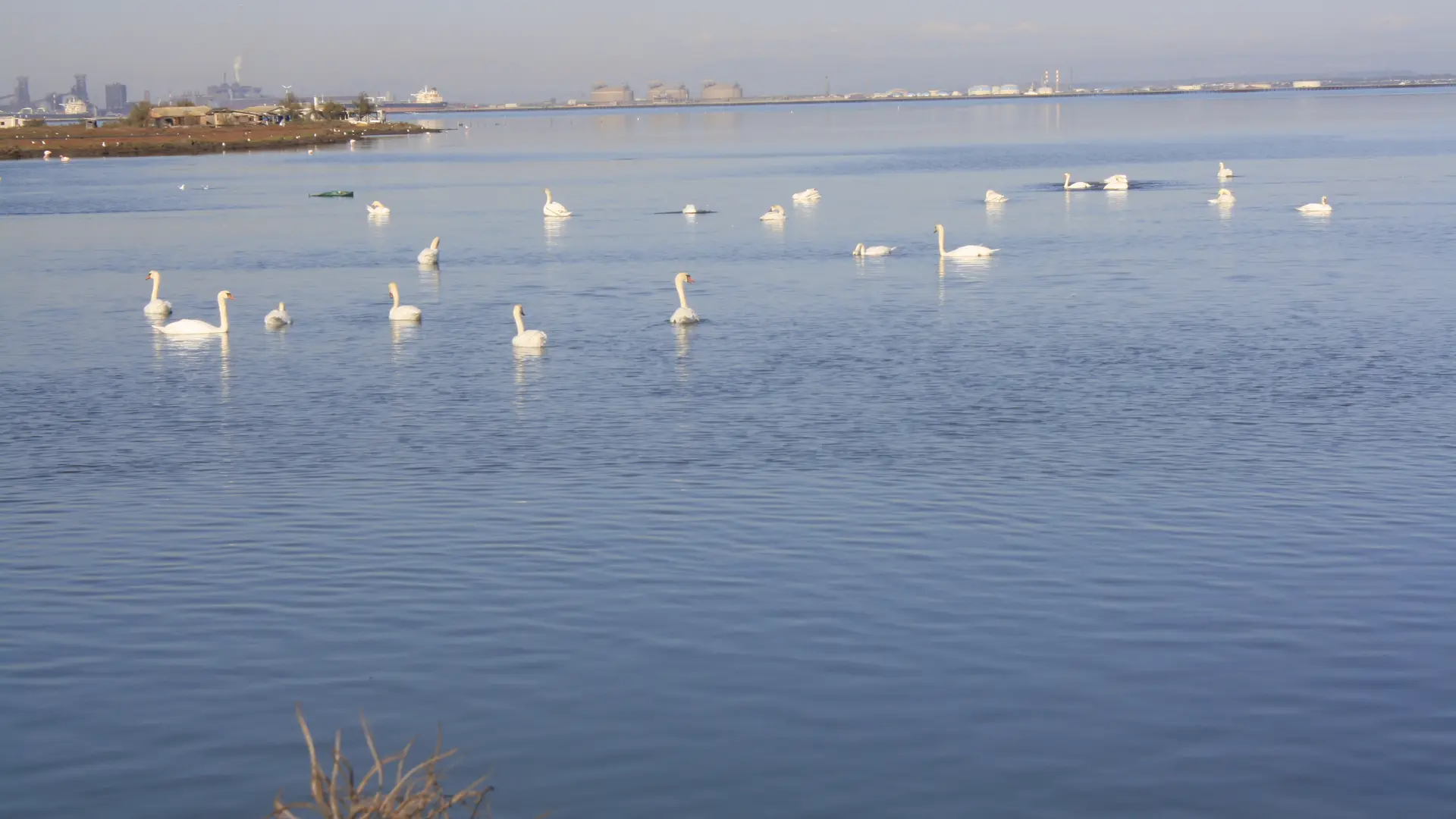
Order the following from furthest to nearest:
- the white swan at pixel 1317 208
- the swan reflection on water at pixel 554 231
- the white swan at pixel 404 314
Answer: the white swan at pixel 1317 208
the swan reflection on water at pixel 554 231
the white swan at pixel 404 314

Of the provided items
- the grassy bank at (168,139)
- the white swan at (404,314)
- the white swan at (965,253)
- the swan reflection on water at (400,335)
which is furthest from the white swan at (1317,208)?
the grassy bank at (168,139)

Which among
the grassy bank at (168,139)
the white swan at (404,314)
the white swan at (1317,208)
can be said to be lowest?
the white swan at (404,314)

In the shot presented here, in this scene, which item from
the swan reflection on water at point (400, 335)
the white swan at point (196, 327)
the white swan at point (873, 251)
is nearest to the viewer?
the swan reflection on water at point (400, 335)

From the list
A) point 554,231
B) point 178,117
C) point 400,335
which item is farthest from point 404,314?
point 178,117

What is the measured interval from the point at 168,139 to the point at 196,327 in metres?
116

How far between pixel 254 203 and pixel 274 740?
5498cm

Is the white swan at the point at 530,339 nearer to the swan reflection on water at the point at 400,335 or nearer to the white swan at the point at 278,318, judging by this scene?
the swan reflection on water at the point at 400,335

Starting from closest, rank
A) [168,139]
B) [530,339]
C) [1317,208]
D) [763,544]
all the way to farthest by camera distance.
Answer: [763,544] < [530,339] < [1317,208] < [168,139]

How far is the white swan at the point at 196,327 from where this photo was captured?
2750 centimetres

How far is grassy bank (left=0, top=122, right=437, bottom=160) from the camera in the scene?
116625 millimetres

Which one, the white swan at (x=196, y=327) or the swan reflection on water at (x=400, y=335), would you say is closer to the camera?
the swan reflection on water at (x=400, y=335)

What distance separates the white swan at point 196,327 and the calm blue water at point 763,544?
13.7 inches

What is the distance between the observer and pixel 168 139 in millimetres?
135875

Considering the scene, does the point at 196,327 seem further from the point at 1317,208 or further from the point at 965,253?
the point at 1317,208
